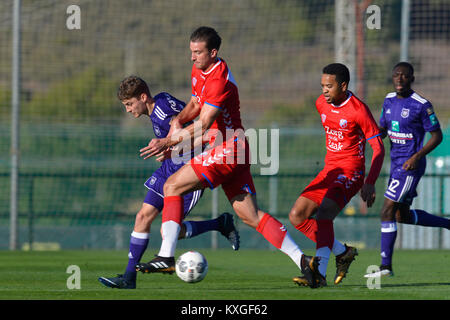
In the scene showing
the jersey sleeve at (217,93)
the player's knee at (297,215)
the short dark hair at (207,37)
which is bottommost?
the player's knee at (297,215)

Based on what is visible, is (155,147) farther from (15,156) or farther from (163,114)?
(15,156)

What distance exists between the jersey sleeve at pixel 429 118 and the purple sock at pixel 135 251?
3647 millimetres

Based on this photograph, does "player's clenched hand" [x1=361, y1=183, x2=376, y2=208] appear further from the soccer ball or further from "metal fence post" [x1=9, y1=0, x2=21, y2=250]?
"metal fence post" [x1=9, y1=0, x2=21, y2=250]

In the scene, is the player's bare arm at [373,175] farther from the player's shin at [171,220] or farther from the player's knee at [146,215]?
the player's knee at [146,215]

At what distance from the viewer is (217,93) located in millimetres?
7391

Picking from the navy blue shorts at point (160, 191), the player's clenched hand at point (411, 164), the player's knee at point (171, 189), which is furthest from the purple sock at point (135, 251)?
the player's clenched hand at point (411, 164)

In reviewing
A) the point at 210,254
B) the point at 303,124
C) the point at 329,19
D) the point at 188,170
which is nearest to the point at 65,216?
the point at 210,254

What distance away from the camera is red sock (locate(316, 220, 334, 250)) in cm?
820

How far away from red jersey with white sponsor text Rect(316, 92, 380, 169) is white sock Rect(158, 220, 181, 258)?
1.90m

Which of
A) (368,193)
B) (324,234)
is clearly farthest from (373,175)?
(324,234)

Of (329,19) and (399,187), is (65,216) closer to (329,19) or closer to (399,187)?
(399,187)

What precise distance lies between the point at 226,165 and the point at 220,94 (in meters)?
0.61

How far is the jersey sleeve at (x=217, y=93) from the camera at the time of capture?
7.38 m

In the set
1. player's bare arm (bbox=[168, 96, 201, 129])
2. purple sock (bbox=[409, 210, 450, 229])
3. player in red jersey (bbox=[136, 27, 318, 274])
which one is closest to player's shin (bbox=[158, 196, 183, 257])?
player in red jersey (bbox=[136, 27, 318, 274])
